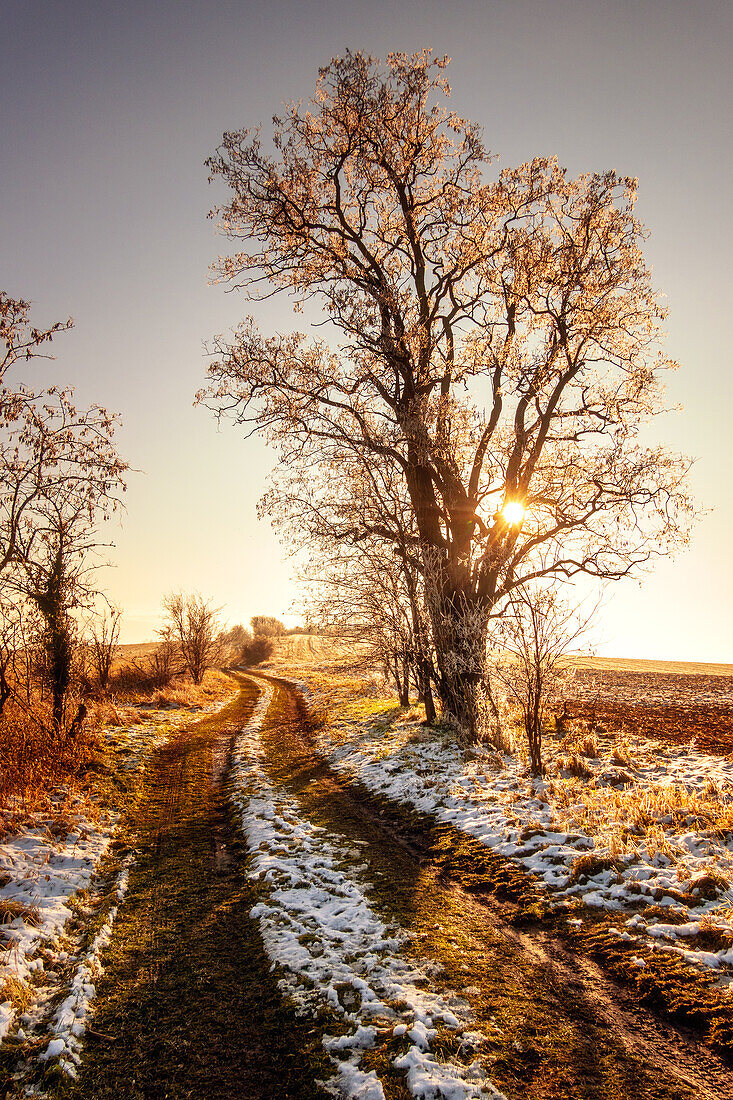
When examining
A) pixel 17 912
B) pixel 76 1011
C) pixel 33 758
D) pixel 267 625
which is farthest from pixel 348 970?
pixel 267 625

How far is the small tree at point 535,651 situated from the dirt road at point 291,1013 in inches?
132

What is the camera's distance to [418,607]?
559 inches

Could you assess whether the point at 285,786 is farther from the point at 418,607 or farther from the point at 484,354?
the point at 484,354

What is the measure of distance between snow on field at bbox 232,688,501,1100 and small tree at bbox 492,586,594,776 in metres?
4.16

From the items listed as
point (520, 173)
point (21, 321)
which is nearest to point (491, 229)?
point (520, 173)

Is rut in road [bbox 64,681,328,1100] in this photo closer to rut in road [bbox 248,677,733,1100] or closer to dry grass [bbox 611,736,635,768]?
rut in road [bbox 248,677,733,1100]

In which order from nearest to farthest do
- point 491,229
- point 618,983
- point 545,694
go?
point 618,983 → point 545,694 → point 491,229

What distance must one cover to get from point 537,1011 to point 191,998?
283cm

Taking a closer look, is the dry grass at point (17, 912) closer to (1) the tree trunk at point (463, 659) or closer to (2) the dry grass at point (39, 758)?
(2) the dry grass at point (39, 758)

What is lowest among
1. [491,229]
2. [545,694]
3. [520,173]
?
[545,694]

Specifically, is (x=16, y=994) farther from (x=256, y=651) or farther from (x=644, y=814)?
(x=256, y=651)

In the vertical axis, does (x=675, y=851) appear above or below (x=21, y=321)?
below

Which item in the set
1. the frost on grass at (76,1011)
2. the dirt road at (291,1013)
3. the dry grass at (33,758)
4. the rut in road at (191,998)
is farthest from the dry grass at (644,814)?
the dry grass at (33,758)

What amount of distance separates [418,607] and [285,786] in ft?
18.2
